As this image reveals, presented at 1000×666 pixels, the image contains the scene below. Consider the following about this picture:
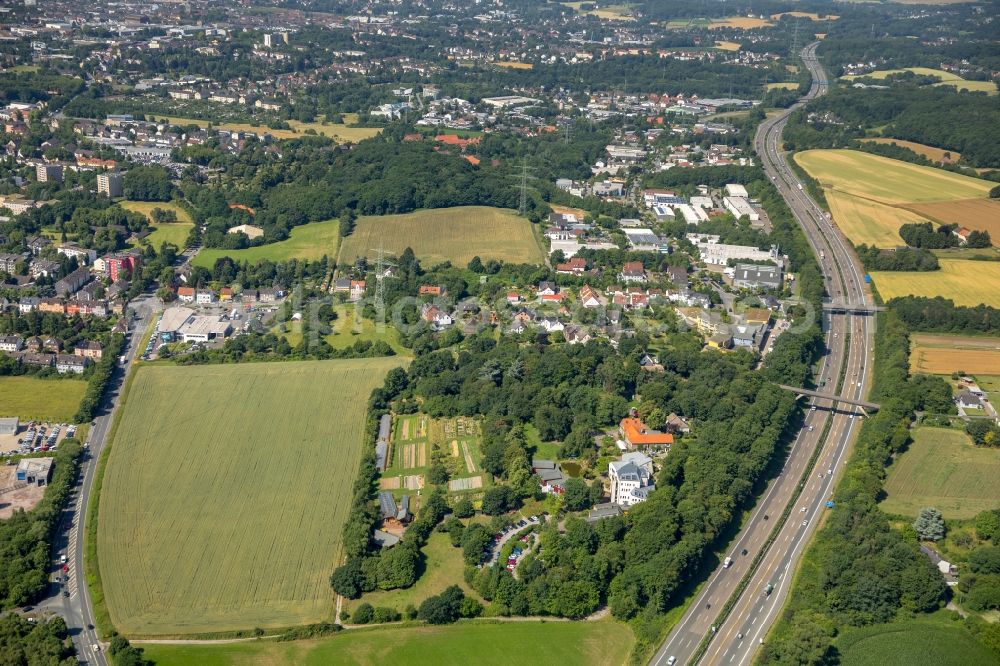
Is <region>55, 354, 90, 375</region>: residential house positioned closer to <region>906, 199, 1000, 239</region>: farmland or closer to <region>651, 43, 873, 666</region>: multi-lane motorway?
<region>651, 43, 873, 666</region>: multi-lane motorway

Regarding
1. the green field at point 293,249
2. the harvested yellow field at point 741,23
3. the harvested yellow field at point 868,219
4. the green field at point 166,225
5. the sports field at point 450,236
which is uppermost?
the harvested yellow field at point 741,23

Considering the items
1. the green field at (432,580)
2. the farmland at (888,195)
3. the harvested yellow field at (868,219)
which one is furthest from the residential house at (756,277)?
the green field at (432,580)

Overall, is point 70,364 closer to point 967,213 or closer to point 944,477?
point 944,477

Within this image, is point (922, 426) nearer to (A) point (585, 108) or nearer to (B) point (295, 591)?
(B) point (295, 591)

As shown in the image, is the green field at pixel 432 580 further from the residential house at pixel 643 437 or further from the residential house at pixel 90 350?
the residential house at pixel 90 350

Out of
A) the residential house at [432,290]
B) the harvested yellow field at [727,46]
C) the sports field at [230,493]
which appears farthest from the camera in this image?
the harvested yellow field at [727,46]

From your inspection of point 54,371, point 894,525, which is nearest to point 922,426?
point 894,525

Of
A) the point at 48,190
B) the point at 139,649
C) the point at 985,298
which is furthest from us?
the point at 48,190
